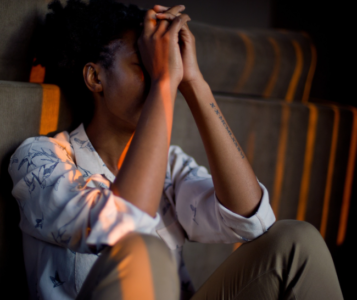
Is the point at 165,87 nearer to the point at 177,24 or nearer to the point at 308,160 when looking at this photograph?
the point at 177,24

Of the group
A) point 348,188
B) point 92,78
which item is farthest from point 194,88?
point 348,188

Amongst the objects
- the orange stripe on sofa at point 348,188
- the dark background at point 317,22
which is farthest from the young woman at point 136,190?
the dark background at point 317,22

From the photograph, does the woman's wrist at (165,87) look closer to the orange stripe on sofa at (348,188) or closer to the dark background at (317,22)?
the orange stripe on sofa at (348,188)

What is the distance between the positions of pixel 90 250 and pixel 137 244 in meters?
0.08

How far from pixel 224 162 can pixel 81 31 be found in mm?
387

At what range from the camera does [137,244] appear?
40cm

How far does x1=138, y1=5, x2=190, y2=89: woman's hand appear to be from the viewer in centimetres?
56

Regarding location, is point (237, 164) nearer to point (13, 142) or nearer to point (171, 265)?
point (171, 265)

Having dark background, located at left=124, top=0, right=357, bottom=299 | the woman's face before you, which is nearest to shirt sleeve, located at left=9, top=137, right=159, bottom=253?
the woman's face

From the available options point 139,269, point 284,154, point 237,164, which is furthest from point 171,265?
point 284,154

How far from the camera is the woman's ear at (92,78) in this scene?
0.65 m

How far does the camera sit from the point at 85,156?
66cm

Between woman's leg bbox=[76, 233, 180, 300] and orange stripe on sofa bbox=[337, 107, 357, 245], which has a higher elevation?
woman's leg bbox=[76, 233, 180, 300]

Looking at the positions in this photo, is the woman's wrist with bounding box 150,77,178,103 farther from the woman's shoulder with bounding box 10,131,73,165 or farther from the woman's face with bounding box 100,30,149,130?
the woman's shoulder with bounding box 10,131,73,165
